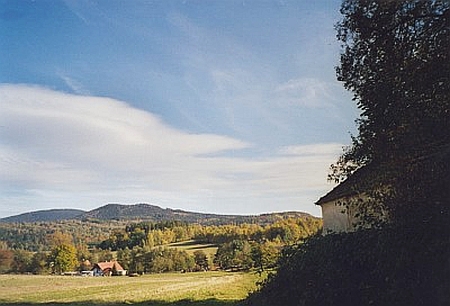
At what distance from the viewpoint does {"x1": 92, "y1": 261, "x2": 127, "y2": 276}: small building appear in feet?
33.2

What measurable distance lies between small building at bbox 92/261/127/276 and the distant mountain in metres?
4.92

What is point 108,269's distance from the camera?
1134 centimetres

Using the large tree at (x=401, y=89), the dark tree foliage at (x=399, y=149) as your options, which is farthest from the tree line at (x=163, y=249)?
the large tree at (x=401, y=89)

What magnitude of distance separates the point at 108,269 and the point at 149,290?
3.90ft

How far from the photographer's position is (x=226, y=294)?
9.69 m

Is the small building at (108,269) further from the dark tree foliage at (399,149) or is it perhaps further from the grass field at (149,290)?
the dark tree foliage at (399,149)

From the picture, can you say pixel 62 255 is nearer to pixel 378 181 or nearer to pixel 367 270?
pixel 367 270

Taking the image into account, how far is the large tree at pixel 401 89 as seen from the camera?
10.1ft

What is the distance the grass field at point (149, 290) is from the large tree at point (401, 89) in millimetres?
4066

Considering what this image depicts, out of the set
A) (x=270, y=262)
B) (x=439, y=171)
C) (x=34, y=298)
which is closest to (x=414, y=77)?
(x=439, y=171)

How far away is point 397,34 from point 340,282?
210 cm

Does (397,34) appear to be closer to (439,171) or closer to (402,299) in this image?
(439,171)

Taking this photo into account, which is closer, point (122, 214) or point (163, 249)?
point (122, 214)

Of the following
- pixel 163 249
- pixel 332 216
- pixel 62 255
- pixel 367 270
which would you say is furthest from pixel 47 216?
pixel 163 249
